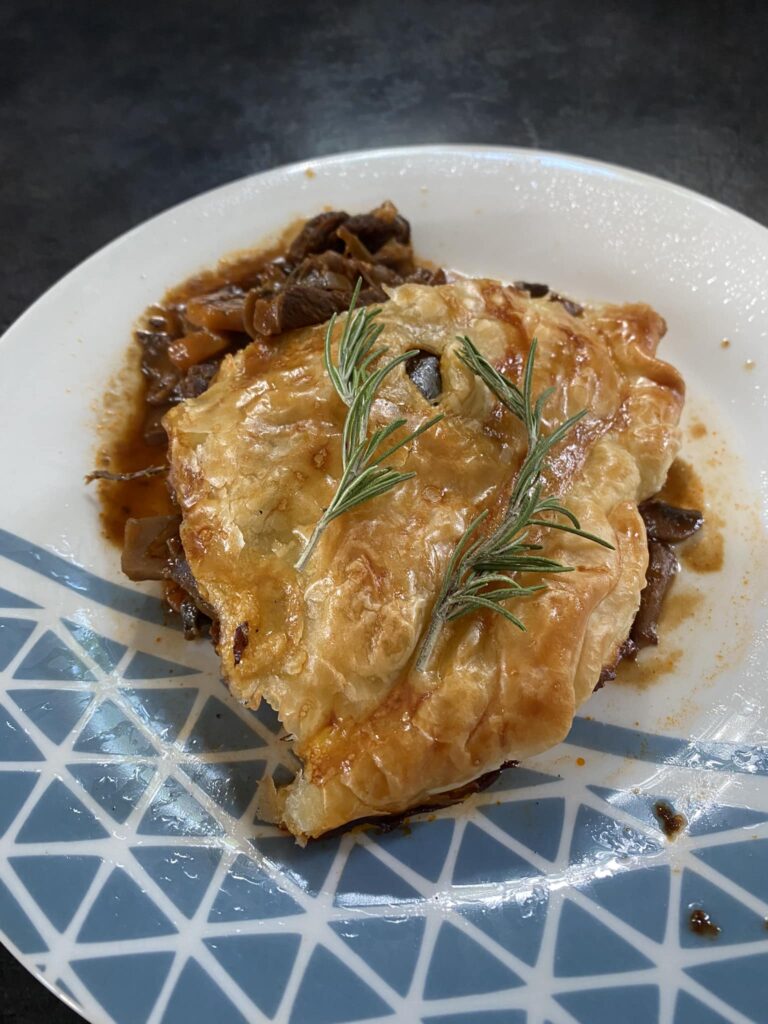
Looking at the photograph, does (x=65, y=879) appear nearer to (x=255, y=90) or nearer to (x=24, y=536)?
(x=24, y=536)

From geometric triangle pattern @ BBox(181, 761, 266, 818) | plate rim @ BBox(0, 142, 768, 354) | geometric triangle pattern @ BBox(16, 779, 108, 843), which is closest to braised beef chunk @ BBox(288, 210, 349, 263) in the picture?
plate rim @ BBox(0, 142, 768, 354)

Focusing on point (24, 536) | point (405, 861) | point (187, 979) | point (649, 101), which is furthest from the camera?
point (649, 101)

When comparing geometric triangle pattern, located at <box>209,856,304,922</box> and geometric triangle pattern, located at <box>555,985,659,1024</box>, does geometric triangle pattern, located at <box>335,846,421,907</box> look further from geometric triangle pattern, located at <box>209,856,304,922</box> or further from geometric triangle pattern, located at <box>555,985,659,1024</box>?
geometric triangle pattern, located at <box>555,985,659,1024</box>

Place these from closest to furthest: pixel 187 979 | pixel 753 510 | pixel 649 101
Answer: pixel 187 979
pixel 753 510
pixel 649 101

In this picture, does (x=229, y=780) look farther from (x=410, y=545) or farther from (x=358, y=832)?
(x=410, y=545)

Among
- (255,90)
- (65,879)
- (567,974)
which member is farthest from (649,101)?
(65,879)

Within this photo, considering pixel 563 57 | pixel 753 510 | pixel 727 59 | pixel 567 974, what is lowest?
pixel 567 974

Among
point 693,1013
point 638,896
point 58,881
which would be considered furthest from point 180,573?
point 693,1013
